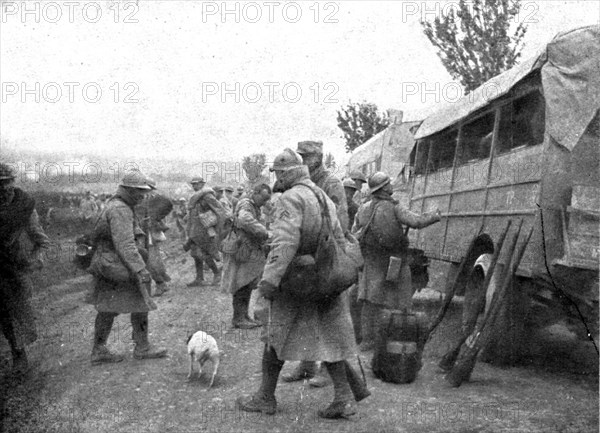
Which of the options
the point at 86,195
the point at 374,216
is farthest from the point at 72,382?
the point at 86,195

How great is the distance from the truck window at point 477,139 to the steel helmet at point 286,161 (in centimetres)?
297

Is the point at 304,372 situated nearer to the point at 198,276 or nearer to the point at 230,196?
the point at 198,276

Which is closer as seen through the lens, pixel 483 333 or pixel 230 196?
pixel 483 333

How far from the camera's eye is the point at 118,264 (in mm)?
6273

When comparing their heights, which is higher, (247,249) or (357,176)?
(357,176)

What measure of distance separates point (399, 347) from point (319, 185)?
1.61m

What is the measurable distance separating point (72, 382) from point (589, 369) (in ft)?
15.9

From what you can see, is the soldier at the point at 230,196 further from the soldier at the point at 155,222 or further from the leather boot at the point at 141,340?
the leather boot at the point at 141,340

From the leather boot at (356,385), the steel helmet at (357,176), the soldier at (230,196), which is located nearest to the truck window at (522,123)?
the leather boot at (356,385)

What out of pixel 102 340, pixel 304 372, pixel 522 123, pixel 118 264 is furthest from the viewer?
pixel 102 340

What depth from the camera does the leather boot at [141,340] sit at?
6645 millimetres

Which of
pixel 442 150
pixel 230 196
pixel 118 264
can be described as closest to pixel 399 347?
pixel 118 264

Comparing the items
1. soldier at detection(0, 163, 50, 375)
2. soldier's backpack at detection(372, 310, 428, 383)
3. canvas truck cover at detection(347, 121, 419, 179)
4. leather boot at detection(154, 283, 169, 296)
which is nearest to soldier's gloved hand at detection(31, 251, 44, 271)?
soldier at detection(0, 163, 50, 375)

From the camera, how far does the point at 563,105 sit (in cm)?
529
